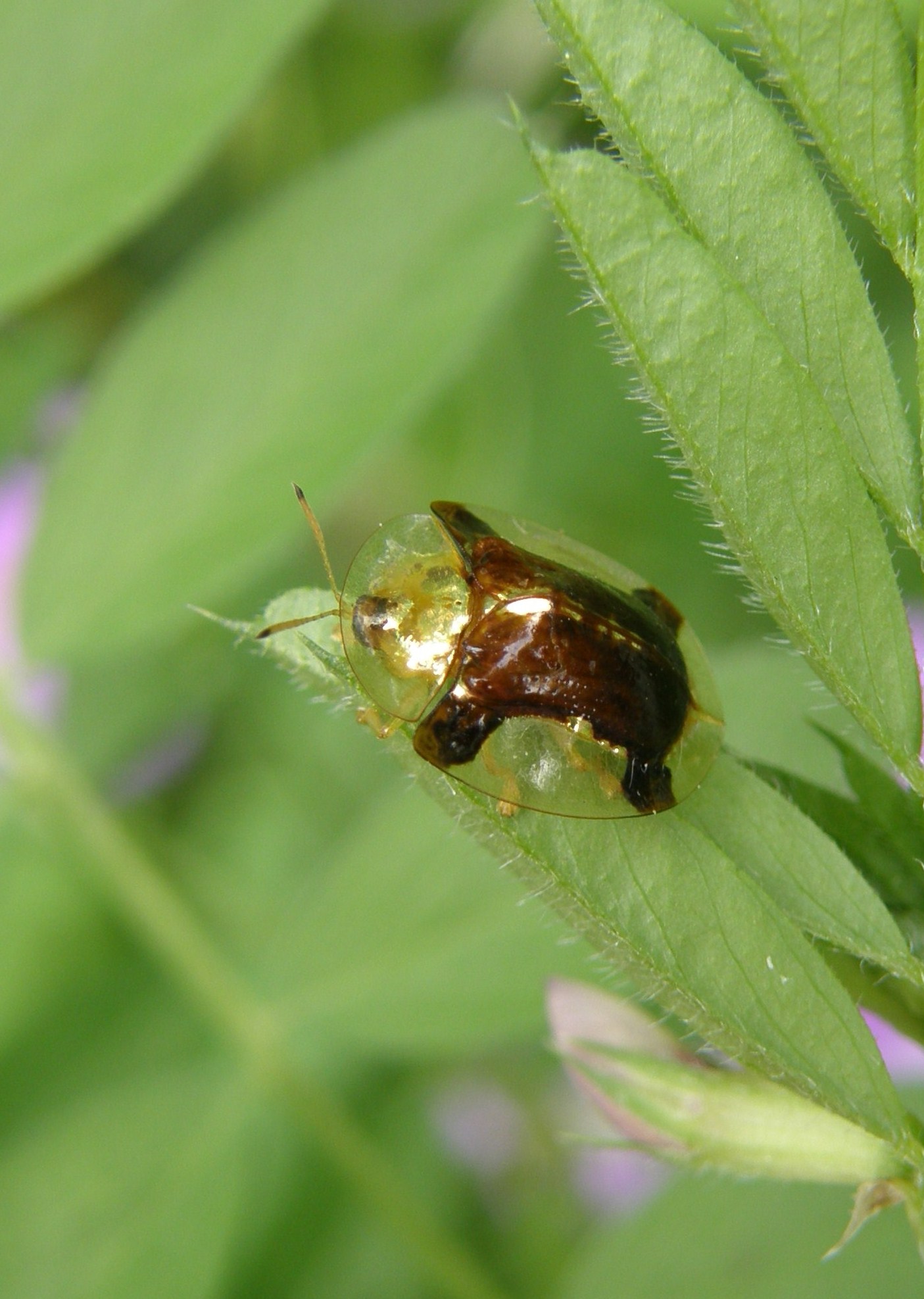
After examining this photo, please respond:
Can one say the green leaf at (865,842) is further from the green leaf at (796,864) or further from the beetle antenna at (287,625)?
the beetle antenna at (287,625)

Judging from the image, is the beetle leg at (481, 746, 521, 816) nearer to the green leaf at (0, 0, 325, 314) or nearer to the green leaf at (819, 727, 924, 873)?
the green leaf at (819, 727, 924, 873)

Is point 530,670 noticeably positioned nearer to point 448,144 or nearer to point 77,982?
point 448,144

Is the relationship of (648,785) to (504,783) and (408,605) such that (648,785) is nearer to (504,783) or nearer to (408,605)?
(504,783)

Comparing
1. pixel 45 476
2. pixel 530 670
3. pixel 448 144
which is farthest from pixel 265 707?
pixel 530 670

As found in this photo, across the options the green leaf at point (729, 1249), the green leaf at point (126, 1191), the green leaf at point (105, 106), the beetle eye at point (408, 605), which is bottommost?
the green leaf at point (729, 1249)

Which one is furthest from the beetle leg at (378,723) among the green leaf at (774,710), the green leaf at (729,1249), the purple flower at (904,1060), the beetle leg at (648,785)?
the green leaf at (729,1249)

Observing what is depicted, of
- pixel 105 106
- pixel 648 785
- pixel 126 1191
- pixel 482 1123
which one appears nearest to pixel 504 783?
pixel 648 785
